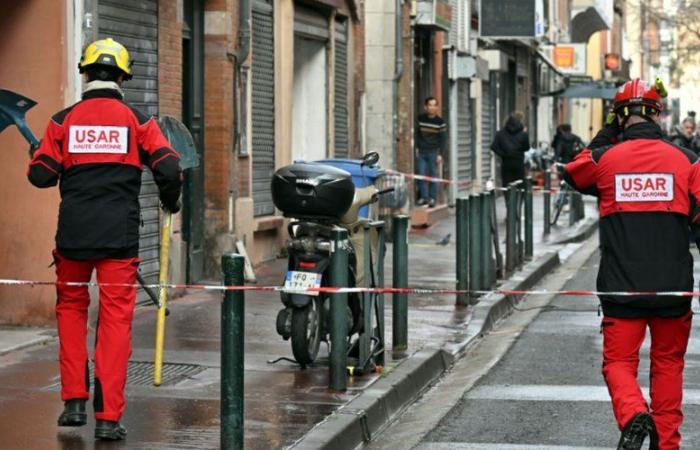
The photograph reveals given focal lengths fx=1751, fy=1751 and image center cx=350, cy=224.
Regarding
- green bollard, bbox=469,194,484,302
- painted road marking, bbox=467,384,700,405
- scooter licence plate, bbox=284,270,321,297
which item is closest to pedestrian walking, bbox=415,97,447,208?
green bollard, bbox=469,194,484,302

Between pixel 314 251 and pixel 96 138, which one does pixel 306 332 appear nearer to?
pixel 314 251

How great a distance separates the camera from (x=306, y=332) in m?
10.7

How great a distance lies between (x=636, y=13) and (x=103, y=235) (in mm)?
81805

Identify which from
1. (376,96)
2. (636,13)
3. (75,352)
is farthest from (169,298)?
(636,13)

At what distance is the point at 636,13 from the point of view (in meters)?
88.0

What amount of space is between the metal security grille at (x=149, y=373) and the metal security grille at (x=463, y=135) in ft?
71.5

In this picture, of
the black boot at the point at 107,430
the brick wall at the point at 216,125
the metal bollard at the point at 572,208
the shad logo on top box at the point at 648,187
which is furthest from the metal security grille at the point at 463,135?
the shad logo on top box at the point at 648,187

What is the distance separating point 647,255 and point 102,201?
2604mm

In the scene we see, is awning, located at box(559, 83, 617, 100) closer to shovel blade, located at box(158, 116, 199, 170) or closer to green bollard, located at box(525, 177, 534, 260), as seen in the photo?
green bollard, located at box(525, 177, 534, 260)

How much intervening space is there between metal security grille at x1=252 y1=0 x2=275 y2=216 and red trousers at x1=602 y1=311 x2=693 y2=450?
1077 centimetres

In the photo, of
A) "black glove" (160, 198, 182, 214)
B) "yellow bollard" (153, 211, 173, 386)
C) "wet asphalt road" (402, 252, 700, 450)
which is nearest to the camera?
"black glove" (160, 198, 182, 214)

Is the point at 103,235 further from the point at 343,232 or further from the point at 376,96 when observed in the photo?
the point at 376,96

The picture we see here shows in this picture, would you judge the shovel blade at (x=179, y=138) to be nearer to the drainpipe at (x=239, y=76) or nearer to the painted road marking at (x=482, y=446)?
the painted road marking at (x=482, y=446)

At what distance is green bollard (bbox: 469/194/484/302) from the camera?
15.2m
